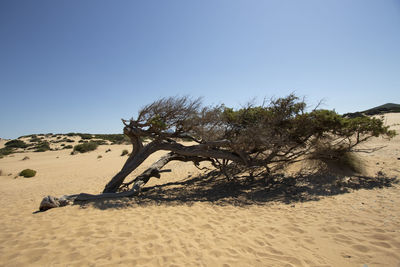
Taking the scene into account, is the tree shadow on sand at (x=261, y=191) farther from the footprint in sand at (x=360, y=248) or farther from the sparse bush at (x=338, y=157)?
the footprint in sand at (x=360, y=248)

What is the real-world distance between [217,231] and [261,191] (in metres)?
4.01

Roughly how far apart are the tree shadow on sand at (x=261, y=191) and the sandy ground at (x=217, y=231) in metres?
0.09

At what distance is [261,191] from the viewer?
7.44 meters

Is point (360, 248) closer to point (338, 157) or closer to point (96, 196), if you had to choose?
point (338, 157)

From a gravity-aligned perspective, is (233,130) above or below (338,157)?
above

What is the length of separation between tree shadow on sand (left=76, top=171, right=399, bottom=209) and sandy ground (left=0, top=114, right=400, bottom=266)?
0.09m

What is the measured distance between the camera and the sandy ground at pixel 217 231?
3.05m

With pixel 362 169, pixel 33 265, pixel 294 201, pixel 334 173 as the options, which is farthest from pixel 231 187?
pixel 33 265

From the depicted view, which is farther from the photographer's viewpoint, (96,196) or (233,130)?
(233,130)

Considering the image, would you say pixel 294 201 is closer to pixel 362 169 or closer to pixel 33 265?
pixel 362 169

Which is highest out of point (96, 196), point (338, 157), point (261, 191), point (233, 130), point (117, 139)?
point (117, 139)

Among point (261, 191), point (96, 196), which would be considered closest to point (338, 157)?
point (261, 191)

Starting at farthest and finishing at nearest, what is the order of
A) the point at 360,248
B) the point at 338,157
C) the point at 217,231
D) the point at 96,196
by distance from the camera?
1. the point at 338,157
2. the point at 96,196
3. the point at 217,231
4. the point at 360,248

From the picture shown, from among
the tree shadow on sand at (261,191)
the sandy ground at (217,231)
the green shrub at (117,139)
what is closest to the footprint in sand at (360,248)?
the sandy ground at (217,231)
